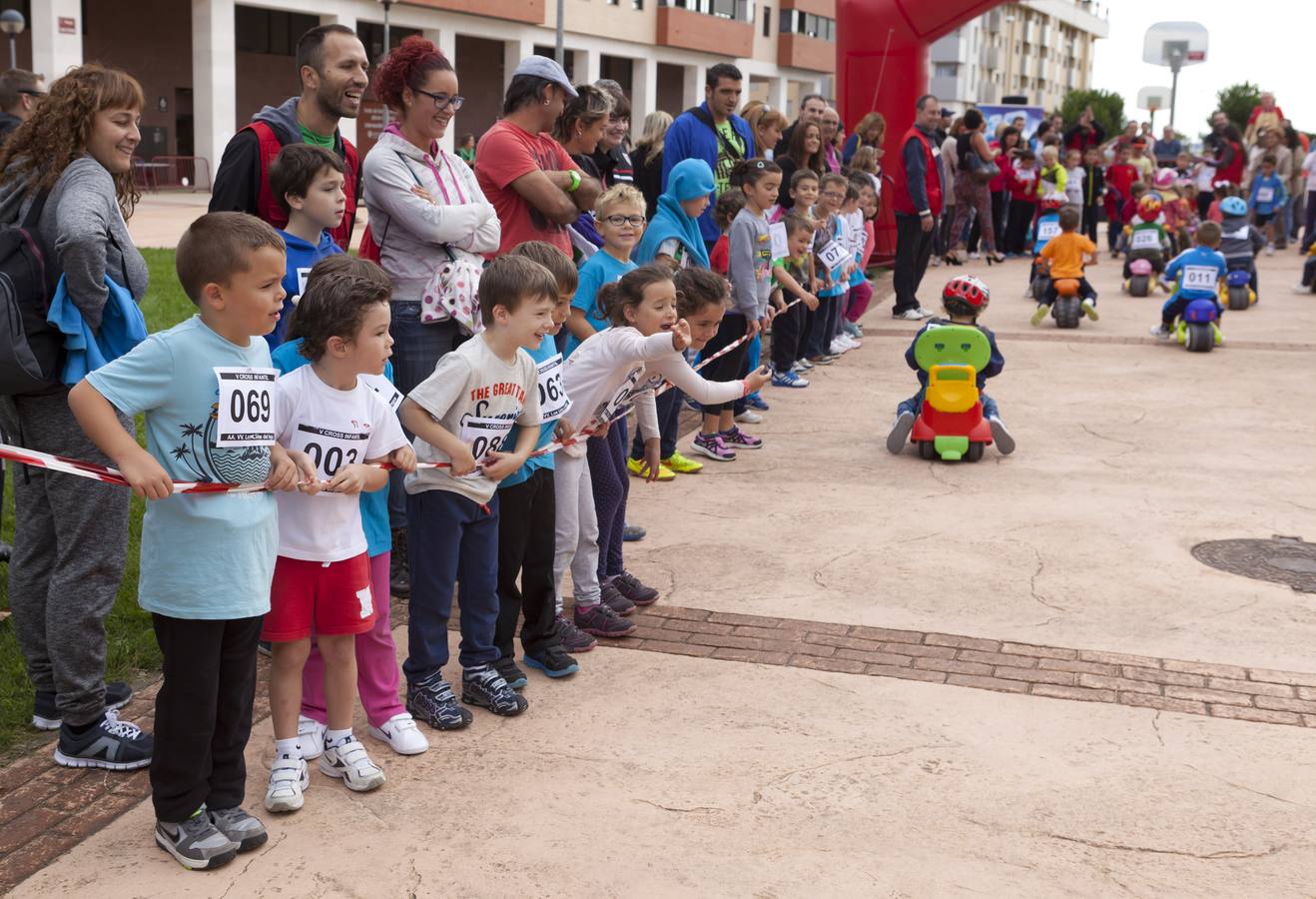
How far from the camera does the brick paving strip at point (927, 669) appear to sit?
13.0 ft

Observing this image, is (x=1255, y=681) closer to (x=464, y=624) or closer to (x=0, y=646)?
(x=464, y=624)

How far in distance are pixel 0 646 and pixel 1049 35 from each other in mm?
117041

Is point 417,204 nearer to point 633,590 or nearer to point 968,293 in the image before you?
point 633,590

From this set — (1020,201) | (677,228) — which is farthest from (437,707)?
(1020,201)

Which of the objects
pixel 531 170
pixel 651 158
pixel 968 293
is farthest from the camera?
pixel 651 158

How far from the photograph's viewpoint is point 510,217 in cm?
600

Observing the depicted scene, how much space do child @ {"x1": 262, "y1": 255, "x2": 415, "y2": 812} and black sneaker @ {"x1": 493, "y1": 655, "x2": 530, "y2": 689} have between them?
83 cm

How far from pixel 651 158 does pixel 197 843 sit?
7.55 m

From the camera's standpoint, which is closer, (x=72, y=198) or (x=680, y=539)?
(x=72, y=198)

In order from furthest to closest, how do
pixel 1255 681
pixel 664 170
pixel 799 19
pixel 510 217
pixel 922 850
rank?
pixel 799 19, pixel 664 170, pixel 510 217, pixel 1255 681, pixel 922 850

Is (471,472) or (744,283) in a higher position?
(744,283)

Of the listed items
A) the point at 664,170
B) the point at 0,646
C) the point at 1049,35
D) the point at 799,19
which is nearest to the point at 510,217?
the point at 0,646

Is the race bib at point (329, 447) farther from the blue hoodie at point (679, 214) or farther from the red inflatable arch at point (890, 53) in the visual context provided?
the red inflatable arch at point (890, 53)

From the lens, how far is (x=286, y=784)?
374 centimetres
